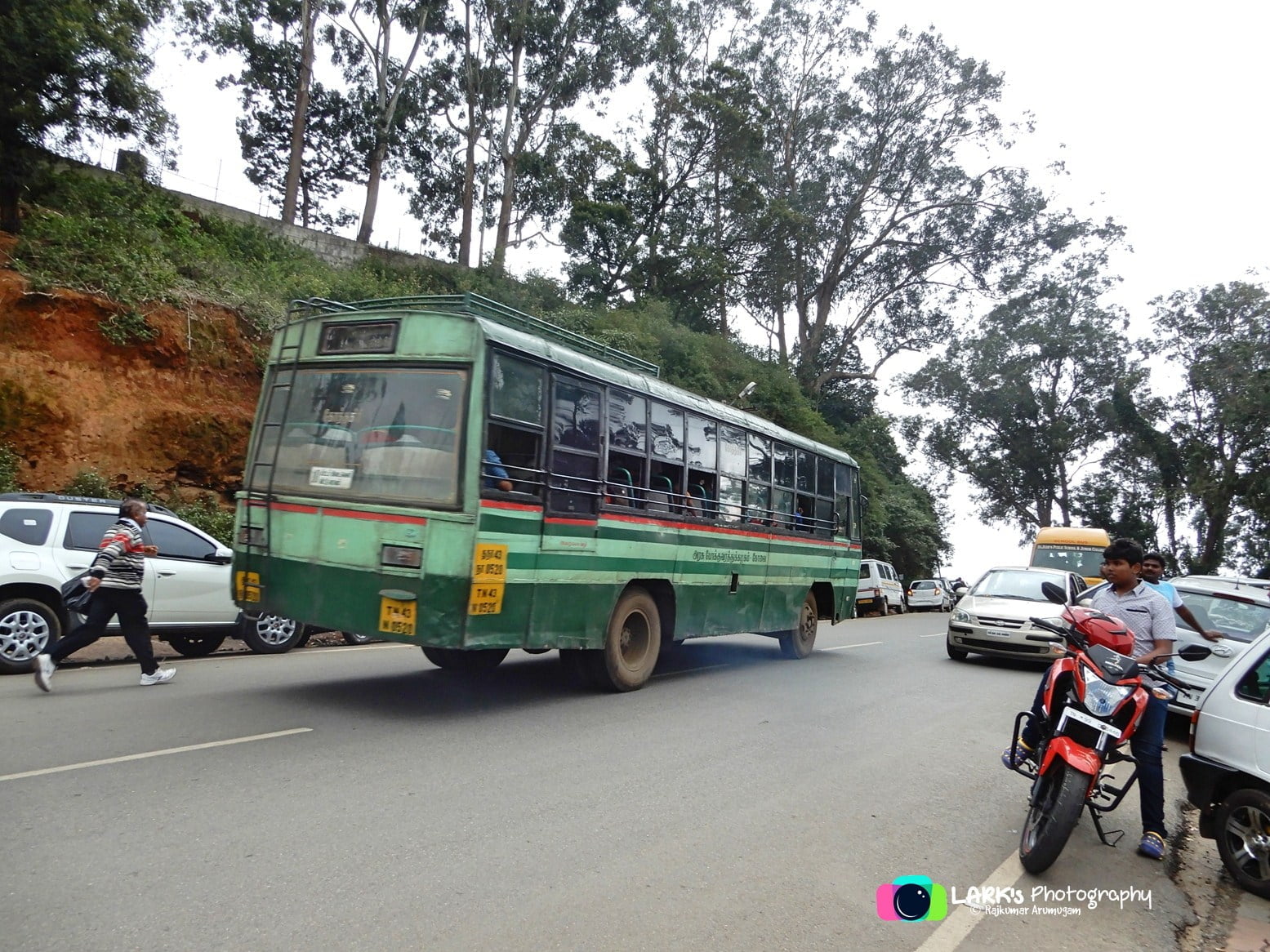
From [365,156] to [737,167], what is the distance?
13.7 meters

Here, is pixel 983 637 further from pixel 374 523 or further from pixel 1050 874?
pixel 374 523

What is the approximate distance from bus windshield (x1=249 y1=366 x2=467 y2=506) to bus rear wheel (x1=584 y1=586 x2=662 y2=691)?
105 inches

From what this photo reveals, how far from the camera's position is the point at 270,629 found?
10.6 metres

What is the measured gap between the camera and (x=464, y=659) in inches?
361

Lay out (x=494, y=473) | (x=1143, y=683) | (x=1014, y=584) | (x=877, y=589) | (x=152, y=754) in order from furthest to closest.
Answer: (x=877, y=589) → (x=1014, y=584) → (x=494, y=473) → (x=152, y=754) → (x=1143, y=683)

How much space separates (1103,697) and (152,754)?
5.84 metres

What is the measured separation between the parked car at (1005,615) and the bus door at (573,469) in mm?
7776

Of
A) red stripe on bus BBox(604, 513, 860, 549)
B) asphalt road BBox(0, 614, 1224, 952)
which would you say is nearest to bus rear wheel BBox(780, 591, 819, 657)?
red stripe on bus BBox(604, 513, 860, 549)

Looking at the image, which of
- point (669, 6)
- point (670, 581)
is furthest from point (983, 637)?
point (669, 6)

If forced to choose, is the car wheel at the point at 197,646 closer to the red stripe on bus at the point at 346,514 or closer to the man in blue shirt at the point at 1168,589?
the red stripe on bus at the point at 346,514

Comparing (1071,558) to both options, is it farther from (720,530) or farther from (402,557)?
(402,557)

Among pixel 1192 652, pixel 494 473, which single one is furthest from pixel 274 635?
pixel 1192 652

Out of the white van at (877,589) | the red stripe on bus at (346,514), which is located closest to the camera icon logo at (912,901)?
the red stripe on bus at (346,514)

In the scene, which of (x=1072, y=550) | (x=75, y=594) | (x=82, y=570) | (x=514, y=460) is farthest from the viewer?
(x=1072, y=550)
